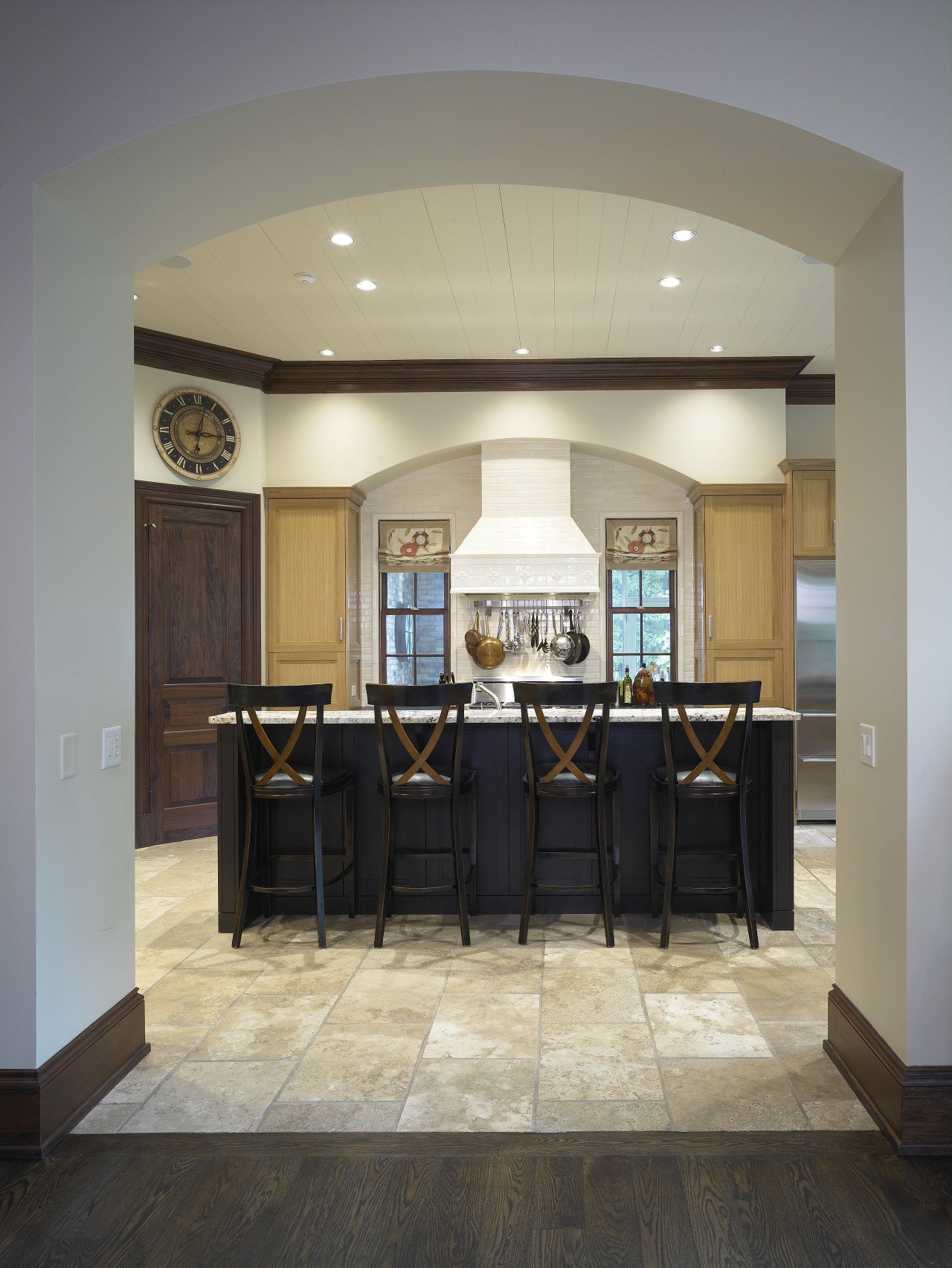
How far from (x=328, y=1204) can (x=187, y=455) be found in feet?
15.1

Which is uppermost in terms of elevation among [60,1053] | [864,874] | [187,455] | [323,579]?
[187,455]

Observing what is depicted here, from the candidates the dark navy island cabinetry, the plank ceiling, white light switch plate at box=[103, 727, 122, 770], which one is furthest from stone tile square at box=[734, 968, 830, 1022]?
the plank ceiling

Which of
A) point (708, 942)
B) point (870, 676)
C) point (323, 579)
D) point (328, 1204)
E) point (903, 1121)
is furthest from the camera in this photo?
point (323, 579)

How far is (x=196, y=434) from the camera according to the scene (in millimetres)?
5605

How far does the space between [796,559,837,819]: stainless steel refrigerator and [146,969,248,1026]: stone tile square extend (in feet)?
→ 12.9

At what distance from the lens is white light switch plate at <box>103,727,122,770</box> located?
2.44m

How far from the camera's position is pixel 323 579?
19.7 feet

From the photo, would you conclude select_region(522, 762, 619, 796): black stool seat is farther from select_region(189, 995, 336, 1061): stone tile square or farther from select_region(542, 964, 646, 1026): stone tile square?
select_region(189, 995, 336, 1061): stone tile square

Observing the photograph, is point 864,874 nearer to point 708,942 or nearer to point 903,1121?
point 903,1121

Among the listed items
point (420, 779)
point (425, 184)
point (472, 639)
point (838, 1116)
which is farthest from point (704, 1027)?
point (472, 639)

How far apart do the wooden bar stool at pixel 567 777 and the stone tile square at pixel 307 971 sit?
2.28ft

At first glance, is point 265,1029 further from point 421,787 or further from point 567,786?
point 567,786

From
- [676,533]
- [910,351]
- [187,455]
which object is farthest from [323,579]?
[910,351]

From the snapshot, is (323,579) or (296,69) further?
(323,579)
